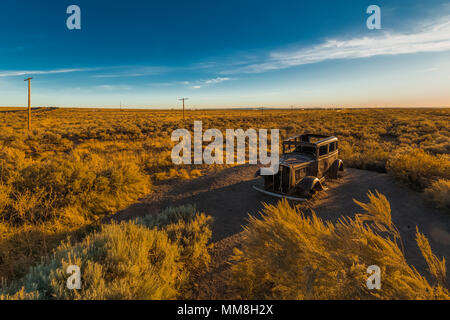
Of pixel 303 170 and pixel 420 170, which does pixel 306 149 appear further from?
pixel 420 170

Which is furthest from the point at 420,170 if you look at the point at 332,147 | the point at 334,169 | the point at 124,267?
the point at 124,267

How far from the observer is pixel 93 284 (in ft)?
7.70

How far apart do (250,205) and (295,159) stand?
94.6 inches

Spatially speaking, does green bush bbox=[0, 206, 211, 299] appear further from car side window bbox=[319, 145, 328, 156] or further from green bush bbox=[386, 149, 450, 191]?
green bush bbox=[386, 149, 450, 191]

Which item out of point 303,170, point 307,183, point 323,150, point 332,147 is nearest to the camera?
point 307,183

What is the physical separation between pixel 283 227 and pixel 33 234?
5.90 meters

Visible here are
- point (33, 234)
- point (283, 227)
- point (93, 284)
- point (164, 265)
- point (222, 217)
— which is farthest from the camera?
point (222, 217)

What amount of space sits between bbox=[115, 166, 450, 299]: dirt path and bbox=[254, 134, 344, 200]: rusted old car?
1.45 feet

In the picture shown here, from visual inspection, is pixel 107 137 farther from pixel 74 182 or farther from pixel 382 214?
pixel 382 214

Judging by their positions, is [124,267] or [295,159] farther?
[295,159]

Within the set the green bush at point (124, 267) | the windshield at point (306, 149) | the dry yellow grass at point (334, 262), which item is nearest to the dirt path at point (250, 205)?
the green bush at point (124, 267)

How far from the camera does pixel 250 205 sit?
6969 millimetres

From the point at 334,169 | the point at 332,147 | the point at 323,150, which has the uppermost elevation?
the point at 332,147
